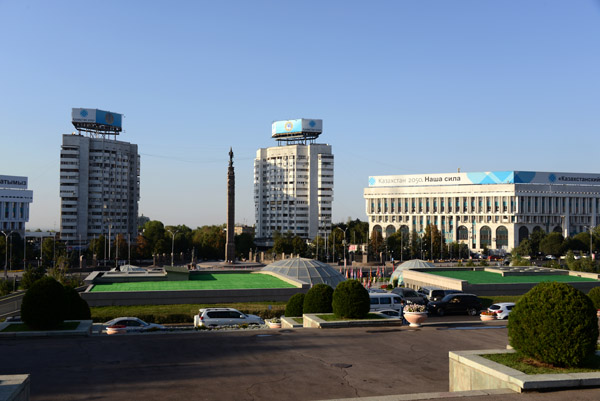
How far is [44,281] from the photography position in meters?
19.4

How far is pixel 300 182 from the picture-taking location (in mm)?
165500

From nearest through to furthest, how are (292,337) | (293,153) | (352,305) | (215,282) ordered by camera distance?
(292,337)
(352,305)
(215,282)
(293,153)

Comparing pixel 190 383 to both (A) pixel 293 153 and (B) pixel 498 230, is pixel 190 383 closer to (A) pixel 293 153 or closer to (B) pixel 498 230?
(B) pixel 498 230

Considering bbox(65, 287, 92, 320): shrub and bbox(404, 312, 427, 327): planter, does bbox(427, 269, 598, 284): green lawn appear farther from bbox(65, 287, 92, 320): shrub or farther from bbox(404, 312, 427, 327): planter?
bbox(65, 287, 92, 320): shrub

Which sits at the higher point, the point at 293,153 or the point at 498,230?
the point at 293,153

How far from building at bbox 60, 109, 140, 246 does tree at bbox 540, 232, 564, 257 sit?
102 metres

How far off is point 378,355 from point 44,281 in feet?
40.2

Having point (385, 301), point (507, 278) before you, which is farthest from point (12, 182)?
point (385, 301)

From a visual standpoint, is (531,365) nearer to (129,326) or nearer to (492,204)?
(129,326)

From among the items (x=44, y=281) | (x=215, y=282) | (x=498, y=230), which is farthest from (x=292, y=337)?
(x=498, y=230)

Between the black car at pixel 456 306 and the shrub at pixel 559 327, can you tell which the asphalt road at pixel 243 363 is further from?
the black car at pixel 456 306

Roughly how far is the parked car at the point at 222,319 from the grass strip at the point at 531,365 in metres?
16.8

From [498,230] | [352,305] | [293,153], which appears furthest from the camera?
[293,153]

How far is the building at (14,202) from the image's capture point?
13775 centimetres
